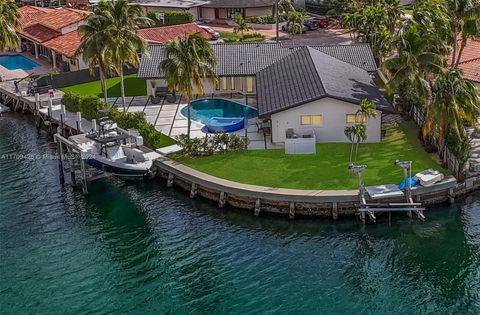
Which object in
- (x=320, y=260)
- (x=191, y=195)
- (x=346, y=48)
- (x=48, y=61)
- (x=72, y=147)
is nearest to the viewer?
(x=320, y=260)

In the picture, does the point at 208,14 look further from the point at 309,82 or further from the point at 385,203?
the point at 385,203

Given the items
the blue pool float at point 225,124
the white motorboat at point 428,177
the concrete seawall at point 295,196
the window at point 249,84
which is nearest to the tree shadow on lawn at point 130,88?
the window at point 249,84

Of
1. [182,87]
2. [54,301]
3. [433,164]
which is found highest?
[182,87]

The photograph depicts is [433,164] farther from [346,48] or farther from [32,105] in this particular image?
[32,105]

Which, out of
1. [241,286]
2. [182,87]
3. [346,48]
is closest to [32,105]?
[182,87]

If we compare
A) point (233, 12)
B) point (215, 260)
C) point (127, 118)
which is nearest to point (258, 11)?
point (233, 12)

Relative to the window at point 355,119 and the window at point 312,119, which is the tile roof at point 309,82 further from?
the window at point 312,119

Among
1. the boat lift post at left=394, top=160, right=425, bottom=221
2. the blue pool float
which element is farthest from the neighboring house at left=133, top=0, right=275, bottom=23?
the boat lift post at left=394, top=160, right=425, bottom=221
